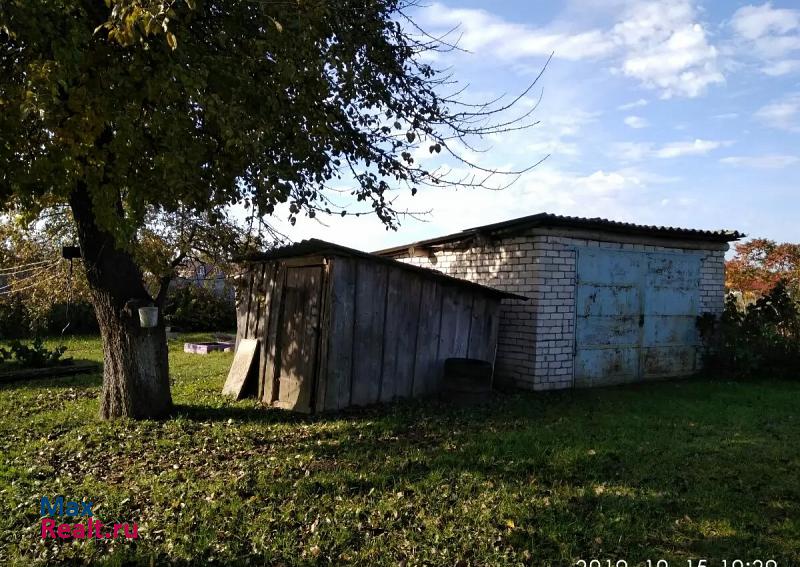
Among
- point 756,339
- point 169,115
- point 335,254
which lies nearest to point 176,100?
point 169,115

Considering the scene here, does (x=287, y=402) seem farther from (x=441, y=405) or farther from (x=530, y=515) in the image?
(x=530, y=515)

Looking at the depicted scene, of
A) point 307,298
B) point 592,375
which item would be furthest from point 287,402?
point 592,375

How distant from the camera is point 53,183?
239 inches

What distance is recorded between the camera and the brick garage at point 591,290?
9227mm

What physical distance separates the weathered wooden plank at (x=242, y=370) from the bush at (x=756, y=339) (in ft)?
27.7

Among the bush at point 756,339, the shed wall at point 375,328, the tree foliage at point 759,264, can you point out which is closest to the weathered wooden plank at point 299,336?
the shed wall at point 375,328

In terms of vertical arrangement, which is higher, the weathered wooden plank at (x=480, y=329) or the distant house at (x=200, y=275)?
the distant house at (x=200, y=275)

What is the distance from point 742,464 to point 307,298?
5.55 meters

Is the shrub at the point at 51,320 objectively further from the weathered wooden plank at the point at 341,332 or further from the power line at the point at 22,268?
the weathered wooden plank at the point at 341,332

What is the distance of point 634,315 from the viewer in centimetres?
1029

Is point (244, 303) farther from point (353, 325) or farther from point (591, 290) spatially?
point (591, 290)

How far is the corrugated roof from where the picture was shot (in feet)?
29.5

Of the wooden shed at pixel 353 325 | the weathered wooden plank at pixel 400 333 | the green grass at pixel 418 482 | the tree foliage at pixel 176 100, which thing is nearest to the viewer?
the green grass at pixel 418 482

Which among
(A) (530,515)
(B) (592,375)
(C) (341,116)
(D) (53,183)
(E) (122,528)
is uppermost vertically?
(C) (341,116)
